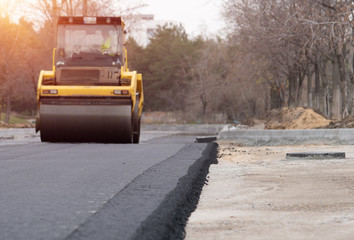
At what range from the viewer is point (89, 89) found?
49.6 ft

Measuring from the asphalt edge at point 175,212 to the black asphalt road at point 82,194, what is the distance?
0.06 m

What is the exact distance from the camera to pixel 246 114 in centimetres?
6456

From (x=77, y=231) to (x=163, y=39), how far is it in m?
74.7

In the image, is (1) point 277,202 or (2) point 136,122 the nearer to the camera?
(1) point 277,202

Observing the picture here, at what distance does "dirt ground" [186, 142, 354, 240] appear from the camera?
14.1 feet

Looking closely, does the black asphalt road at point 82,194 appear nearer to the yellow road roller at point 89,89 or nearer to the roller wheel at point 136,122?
the yellow road roller at point 89,89

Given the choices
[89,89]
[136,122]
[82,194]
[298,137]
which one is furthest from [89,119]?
[82,194]

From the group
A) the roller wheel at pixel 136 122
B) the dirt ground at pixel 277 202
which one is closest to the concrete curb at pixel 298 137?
the roller wheel at pixel 136 122

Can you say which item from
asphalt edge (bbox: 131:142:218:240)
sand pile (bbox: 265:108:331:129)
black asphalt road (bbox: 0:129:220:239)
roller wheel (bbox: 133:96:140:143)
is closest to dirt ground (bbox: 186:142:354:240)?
asphalt edge (bbox: 131:142:218:240)

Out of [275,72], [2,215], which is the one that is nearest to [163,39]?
[275,72]

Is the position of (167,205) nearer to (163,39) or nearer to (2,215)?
(2,215)

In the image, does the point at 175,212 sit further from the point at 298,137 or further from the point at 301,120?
the point at 301,120

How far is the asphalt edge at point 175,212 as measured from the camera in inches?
148

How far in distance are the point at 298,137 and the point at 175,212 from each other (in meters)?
10.7
